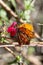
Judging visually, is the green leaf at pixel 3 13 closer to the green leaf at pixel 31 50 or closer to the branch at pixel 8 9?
the branch at pixel 8 9

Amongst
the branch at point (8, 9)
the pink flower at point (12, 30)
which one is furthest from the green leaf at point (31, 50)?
the pink flower at point (12, 30)

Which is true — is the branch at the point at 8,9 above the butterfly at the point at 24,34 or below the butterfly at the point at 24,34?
above

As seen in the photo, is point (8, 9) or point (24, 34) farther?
point (8, 9)

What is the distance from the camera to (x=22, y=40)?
162 centimetres

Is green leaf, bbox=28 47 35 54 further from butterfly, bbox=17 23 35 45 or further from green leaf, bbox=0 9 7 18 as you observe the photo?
butterfly, bbox=17 23 35 45

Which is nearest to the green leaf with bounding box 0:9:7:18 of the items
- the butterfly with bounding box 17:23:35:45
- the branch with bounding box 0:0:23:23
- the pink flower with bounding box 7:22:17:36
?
the branch with bounding box 0:0:23:23

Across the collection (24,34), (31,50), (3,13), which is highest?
(3,13)

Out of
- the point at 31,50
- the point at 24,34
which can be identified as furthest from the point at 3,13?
the point at 24,34

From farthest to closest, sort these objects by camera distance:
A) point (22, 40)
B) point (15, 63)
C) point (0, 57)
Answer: point (0, 57) → point (15, 63) → point (22, 40)

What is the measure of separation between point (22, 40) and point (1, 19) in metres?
0.37

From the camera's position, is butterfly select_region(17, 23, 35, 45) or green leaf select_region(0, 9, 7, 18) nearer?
butterfly select_region(17, 23, 35, 45)

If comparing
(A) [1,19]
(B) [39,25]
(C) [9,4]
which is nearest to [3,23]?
(A) [1,19]

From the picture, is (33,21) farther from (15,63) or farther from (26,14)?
(15,63)

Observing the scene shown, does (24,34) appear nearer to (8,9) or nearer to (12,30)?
(12,30)
